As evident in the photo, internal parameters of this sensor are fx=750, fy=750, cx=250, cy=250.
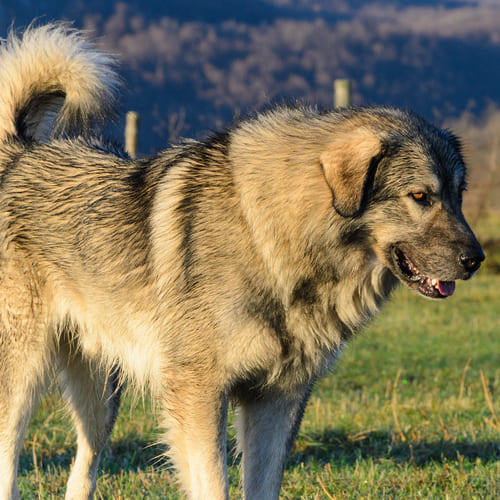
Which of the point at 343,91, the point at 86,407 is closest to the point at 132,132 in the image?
the point at 343,91

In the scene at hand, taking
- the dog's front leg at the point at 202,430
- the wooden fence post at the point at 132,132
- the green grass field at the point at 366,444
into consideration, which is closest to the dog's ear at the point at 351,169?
the dog's front leg at the point at 202,430

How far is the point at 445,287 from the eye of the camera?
121 inches

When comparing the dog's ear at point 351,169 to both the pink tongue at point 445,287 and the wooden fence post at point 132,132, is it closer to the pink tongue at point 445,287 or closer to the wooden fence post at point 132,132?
the pink tongue at point 445,287

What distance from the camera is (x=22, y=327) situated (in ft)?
11.5

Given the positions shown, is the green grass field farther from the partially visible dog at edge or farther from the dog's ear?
the dog's ear

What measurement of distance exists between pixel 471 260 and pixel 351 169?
58cm

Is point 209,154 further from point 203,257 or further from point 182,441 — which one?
point 182,441

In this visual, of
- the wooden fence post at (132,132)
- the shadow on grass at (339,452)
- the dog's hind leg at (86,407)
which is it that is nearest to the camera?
the dog's hind leg at (86,407)

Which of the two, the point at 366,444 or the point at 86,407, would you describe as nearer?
the point at 86,407

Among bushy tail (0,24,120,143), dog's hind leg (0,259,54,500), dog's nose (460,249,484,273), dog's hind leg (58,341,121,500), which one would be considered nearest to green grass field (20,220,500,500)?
dog's hind leg (58,341,121,500)

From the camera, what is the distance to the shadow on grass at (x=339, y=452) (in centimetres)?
448

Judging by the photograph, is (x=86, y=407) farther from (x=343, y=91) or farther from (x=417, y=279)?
(x=343, y=91)

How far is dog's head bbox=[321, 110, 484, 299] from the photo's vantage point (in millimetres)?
2895

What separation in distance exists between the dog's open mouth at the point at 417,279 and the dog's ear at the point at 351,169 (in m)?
0.27
